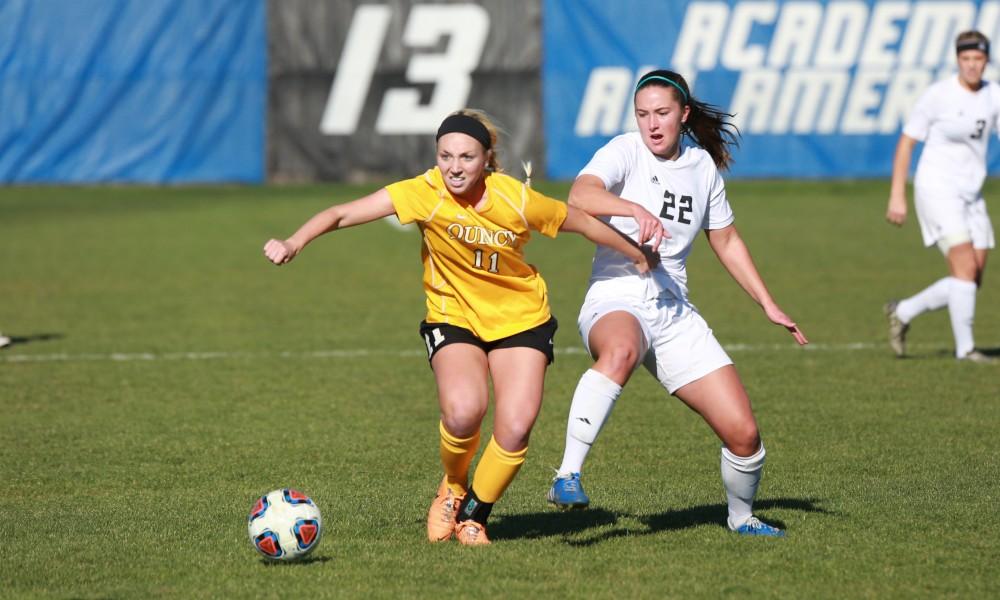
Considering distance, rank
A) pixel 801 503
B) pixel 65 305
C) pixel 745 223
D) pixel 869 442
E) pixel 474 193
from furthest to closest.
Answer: pixel 745 223 < pixel 65 305 < pixel 869 442 < pixel 801 503 < pixel 474 193

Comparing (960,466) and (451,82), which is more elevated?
(960,466)

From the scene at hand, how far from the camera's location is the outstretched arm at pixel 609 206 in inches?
230

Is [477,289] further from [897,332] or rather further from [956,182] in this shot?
[956,182]

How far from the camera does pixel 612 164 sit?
6309mm

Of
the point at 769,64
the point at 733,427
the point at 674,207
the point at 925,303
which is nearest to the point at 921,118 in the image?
the point at 925,303

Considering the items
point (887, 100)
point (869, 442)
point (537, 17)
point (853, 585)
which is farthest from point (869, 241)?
point (853, 585)

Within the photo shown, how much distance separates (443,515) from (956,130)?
6.52 meters

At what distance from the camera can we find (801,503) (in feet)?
22.8

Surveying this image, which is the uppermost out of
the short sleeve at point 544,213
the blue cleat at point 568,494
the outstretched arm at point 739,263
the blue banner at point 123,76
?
the short sleeve at point 544,213

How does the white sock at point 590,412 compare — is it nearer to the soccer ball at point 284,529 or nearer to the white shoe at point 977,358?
the soccer ball at point 284,529

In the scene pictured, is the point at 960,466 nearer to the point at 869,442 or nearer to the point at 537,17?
the point at 869,442

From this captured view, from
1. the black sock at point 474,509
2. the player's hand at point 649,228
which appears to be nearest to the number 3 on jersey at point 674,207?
the player's hand at point 649,228

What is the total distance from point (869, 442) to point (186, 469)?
3824mm

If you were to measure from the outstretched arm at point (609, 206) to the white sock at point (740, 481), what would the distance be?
38.6 inches
